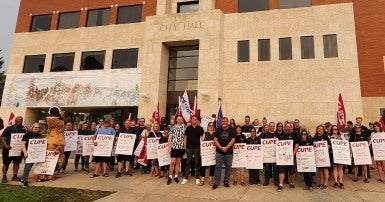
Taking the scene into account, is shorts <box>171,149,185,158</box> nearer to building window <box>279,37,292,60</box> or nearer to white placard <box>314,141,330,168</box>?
white placard <box>314,141,330,168</box>

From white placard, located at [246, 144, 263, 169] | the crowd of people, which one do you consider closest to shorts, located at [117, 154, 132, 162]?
the crowd of people

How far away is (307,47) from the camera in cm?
2211

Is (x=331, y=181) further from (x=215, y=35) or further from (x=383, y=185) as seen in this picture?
(x=215, y=35)

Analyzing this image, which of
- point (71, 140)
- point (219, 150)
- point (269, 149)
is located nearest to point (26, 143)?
point (71, 140)

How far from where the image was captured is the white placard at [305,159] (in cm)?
1042

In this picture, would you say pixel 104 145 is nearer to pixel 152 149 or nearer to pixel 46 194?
pixel 152 149

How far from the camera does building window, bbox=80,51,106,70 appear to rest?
26906 mm

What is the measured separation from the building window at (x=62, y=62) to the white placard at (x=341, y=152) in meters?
23.2

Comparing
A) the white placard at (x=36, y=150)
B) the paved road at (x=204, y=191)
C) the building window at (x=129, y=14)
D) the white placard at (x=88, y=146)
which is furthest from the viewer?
the building window at (x=129, y=14)

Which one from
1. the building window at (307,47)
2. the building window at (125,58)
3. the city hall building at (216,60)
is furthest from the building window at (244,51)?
the building window at (125,58)

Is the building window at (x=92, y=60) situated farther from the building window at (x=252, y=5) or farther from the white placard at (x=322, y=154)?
the white placard at (x=322, y=154)

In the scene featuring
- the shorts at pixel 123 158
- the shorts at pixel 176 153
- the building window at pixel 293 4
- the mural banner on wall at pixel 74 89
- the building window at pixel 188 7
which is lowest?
the shorts at pixel 123 158

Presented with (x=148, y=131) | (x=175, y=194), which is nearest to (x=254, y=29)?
(x=148, y=131)

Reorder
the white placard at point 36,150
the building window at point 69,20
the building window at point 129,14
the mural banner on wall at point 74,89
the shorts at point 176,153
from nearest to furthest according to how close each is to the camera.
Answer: the white placard at point 36,150
the shorts at point 176,153
the mural banner on wall at point 74,89
the building window at point 129,14
the building window at point 69,20
